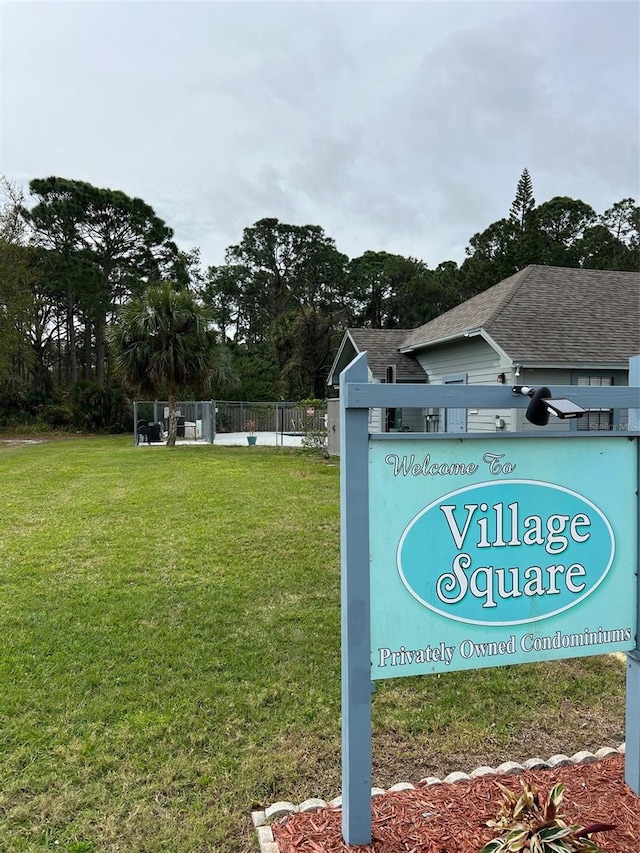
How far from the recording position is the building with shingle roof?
998cm

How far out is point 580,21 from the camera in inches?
190

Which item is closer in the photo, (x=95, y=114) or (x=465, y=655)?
(x=465, y=655)

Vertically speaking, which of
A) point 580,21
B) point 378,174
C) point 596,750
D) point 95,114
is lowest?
point 596,750

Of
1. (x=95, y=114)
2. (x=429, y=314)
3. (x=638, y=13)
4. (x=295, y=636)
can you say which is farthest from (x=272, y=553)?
(x=429, y=314)

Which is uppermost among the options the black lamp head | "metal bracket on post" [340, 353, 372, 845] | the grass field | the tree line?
the tree line

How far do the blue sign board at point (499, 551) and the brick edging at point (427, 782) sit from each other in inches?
23.4

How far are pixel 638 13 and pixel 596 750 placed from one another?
19.9 feet

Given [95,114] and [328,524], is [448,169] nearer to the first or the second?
[95,114]

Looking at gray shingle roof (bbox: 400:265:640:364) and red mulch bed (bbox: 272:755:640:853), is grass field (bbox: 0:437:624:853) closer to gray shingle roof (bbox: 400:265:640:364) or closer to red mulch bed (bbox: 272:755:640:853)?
red mulch bed (bbox: 272:755:640:853)

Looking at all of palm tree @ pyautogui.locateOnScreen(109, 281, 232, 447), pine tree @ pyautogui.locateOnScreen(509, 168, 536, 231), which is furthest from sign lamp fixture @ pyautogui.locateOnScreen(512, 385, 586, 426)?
pine tree @ pyautogui.locateOnScreen(509, 168, 536, 231)

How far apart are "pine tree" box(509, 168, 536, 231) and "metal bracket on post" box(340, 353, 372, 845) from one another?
1154 inches

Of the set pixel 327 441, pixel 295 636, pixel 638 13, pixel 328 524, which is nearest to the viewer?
pixel 295 636

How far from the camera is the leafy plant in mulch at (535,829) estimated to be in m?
1.43

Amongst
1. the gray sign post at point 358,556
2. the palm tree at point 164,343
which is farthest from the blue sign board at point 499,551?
the palm tree at point 164,343
